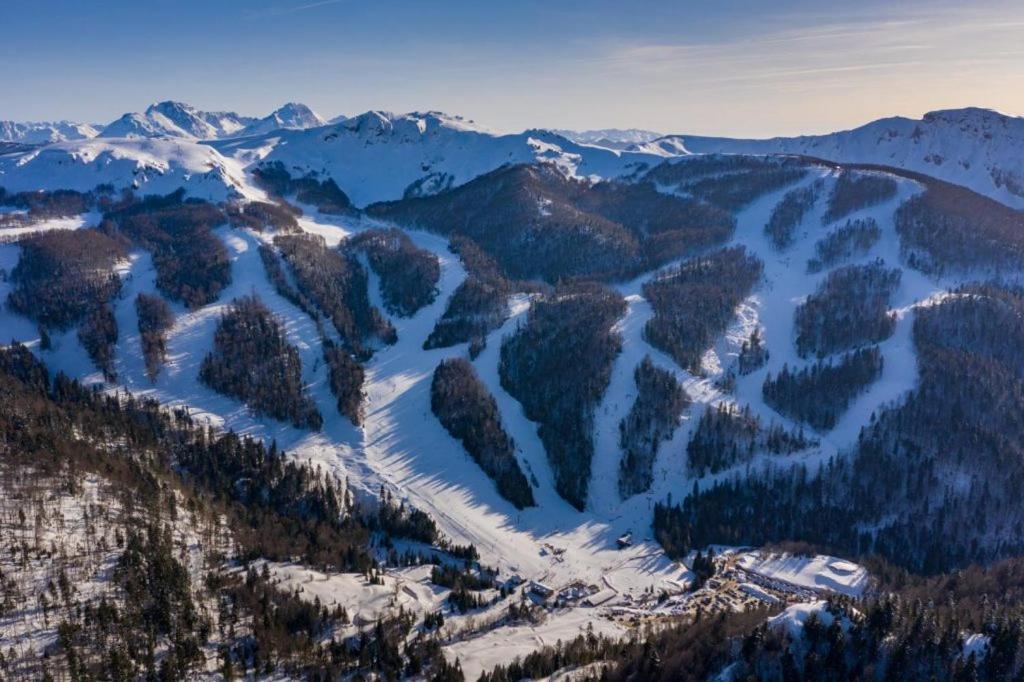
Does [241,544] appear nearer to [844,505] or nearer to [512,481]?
[512,481]

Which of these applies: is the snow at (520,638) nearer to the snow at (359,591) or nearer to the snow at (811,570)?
the snow at (359,591)

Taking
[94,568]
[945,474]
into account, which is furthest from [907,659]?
[94,568]

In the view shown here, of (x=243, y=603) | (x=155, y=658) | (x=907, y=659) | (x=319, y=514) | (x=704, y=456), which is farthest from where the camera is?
(x=704, y=456)

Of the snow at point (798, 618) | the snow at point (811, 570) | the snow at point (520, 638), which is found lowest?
the snow at point (520, 638)

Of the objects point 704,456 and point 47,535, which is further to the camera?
point 704,456

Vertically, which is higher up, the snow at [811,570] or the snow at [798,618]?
the snow at [798,618]

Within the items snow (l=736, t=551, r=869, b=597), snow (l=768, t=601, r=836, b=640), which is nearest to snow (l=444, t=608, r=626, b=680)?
snow (l=768, t=601, r=836, b=640)

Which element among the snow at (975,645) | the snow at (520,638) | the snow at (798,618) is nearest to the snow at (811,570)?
the snow at (520,638)

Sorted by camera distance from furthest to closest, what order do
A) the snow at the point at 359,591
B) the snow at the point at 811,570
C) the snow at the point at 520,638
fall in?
the snow at the point at 811,570, the snow at the point at 359,591, the snow at the point at 520,638
